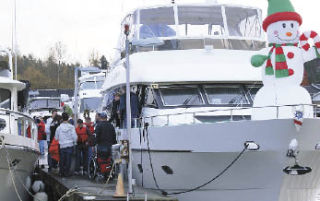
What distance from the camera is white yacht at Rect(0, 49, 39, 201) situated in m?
10.5

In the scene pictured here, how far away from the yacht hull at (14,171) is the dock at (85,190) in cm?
78

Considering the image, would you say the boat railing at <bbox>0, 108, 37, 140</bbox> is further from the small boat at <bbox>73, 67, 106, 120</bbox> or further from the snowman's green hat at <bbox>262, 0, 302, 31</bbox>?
the small boat at <bbox>73, 67, 106, 120</bbox>

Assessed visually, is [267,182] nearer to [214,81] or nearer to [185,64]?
[214,81]

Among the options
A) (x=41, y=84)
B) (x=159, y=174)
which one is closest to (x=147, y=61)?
(x=159, y=174)

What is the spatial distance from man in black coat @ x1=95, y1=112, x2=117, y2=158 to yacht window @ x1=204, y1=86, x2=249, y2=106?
7.34 feet

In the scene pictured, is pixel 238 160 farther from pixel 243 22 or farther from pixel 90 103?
pixel 90 103

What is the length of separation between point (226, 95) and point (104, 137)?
9.01ft

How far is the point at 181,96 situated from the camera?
39.2 feet

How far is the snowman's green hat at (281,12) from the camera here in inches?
386

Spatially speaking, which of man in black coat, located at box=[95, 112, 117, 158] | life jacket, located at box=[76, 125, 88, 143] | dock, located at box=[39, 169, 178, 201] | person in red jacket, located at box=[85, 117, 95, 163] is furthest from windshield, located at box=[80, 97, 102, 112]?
man in black coat, located at box=[95, 112, 117, 158]

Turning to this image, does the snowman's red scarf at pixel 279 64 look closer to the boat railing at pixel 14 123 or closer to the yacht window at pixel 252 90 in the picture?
the yacht window at pixel 252 90

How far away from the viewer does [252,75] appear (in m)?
12.2

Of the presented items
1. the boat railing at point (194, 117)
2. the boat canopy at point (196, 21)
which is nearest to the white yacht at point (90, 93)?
the boat canopy at point (196, 21)

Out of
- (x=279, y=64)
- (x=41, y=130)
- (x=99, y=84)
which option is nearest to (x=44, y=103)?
(x=99, y=84)
